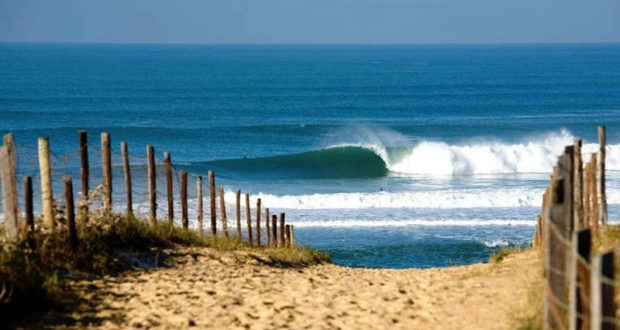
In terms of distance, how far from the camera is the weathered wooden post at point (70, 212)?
11078 millimetres

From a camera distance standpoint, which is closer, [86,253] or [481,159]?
[86,253]

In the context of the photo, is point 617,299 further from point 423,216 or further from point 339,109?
point 339,109

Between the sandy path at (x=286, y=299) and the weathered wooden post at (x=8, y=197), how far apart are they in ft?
3.06

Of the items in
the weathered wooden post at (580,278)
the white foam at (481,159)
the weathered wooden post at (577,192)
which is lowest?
the weathered wooden post at (580,278)

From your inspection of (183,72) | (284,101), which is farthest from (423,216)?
(183,72)

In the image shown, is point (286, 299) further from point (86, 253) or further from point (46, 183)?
point (46, 183)

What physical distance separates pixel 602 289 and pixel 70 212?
682 centimetres

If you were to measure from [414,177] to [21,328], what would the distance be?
118ft

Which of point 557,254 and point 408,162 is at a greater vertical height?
point 408,162

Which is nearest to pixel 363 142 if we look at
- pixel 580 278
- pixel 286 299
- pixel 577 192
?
pixel 577 192

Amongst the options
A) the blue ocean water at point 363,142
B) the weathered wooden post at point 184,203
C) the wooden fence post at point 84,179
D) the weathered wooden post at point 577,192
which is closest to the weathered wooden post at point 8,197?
the wooden fence post at point 84,179

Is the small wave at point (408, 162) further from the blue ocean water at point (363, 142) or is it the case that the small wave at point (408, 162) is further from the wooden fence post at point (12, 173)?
the wooden fence post at point (12, 173)

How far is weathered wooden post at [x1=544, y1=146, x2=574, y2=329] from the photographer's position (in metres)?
7.25

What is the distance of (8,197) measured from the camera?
10.6 metres
